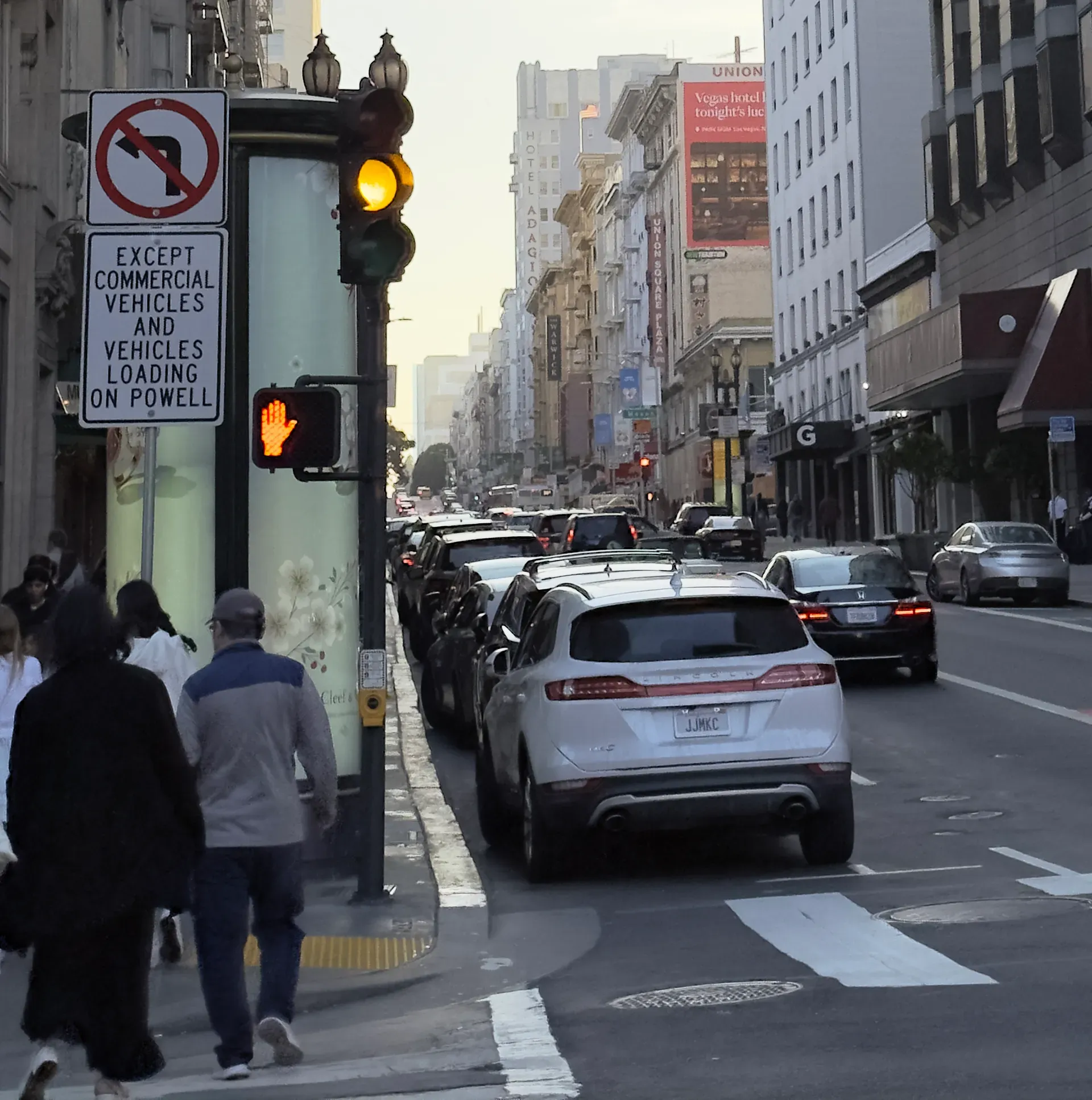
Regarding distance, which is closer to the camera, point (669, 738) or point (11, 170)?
point (669, 738)

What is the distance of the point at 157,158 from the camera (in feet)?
28.4

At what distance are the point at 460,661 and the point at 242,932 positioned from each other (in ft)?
37.3

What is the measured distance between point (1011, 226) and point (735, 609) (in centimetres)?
4407

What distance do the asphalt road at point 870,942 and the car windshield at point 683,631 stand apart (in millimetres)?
1293

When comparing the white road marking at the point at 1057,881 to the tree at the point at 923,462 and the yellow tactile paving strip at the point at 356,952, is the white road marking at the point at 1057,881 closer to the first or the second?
the yellow tactile paving strip at the point at 356,952

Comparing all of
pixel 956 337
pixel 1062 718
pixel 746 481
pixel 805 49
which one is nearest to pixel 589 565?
pixel 1062 718

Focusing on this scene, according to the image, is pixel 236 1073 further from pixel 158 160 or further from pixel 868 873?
pixel 868 873

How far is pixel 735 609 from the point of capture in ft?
38.5

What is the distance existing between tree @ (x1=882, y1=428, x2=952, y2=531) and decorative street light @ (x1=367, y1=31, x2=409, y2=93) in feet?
121

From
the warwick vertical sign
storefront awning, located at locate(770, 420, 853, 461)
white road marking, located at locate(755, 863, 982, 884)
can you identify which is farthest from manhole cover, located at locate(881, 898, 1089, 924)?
the warwick vertical sign

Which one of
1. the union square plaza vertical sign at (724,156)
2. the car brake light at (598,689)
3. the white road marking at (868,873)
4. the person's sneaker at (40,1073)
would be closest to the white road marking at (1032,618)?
the white road marking at (868,873)

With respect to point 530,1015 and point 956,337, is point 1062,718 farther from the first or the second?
point 956,337

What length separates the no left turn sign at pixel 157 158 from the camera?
8562 mm

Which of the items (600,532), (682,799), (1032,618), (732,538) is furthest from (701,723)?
(732,538)
